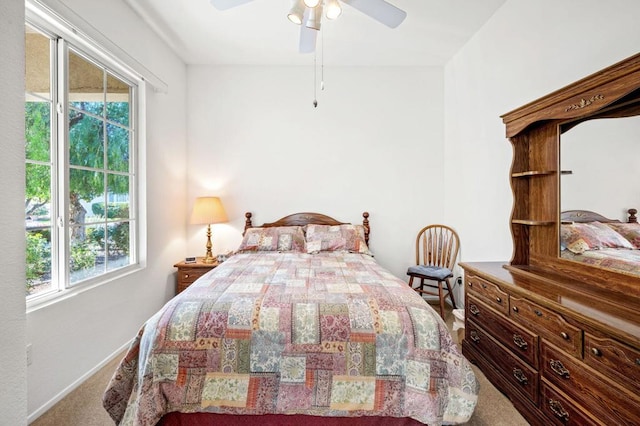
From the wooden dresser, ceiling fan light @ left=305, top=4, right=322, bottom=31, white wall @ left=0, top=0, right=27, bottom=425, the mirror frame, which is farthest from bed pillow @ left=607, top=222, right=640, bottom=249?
white wall @ left=0, top=0, right=27, bottom=425

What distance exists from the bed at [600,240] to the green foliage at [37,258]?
326cm

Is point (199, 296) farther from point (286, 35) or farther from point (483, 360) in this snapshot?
point (286, 35)

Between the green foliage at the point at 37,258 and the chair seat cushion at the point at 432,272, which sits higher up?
the green foliage at the point at 37,258

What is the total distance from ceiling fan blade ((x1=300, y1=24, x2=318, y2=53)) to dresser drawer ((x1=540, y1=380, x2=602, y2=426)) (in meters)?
2.56

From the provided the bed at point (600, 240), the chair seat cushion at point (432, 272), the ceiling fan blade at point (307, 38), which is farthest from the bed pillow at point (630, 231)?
the ceiling fan blade at point (307, 38)

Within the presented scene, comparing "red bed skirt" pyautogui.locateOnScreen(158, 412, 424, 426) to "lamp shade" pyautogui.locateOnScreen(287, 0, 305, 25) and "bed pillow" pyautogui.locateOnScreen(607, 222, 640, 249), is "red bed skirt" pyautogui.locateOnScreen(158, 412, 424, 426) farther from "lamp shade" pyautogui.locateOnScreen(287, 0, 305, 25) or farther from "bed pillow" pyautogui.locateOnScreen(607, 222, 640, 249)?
"lamp shade" pyautogui.locateOnScreen(287, 0, 305, 25)

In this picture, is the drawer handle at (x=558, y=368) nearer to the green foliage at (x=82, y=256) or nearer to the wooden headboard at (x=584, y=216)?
the wooden headboard at (x=584, y=216)

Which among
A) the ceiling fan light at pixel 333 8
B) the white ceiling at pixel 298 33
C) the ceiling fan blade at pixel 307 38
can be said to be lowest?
the ceiling fan light at pixel 333 8

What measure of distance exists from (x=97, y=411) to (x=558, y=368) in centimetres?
255

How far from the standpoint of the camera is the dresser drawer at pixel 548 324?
1281 millimetres

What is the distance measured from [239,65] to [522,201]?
11.0 ft

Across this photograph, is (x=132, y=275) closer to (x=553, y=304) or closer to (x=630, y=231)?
(x=553, y=304)

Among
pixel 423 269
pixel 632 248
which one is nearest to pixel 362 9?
pixel 632 248

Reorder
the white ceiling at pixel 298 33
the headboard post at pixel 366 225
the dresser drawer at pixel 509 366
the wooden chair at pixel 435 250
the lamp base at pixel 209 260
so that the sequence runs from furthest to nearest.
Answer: the headboard post at pixel 366 225
the wooden chair at pixel 435 250
the lamp base at pixel 209 260
the white ceiling at pixel 298 33
the dresser drawer at pixel 509 366
